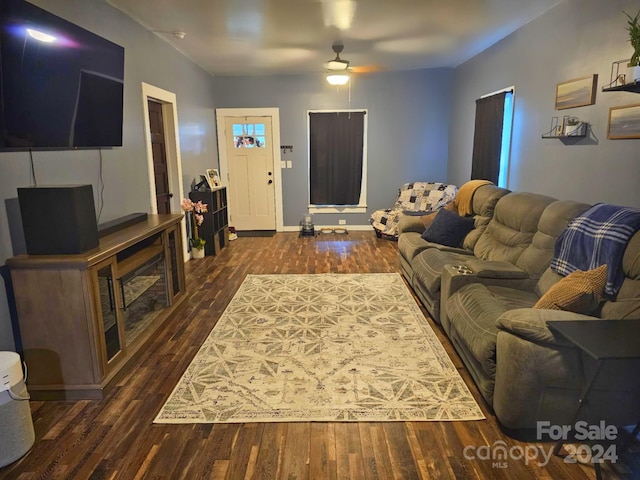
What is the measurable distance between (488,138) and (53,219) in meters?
4.58

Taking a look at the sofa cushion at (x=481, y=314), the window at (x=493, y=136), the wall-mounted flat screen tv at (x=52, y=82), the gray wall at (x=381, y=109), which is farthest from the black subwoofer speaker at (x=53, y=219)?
the gray wall at (x=381, y=109)

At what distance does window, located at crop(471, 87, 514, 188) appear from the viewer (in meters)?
4.60

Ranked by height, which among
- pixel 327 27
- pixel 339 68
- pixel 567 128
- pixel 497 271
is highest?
pixel 327 27

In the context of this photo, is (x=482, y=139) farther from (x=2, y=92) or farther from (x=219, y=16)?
(x=2, y=92)

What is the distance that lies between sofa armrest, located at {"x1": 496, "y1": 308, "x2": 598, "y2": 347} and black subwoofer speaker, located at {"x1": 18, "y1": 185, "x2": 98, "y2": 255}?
226 cm

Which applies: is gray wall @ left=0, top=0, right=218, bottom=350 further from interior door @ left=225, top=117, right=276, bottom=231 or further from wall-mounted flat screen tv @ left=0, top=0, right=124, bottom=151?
interior door @ left=225, top=117, right=276, bottom=231

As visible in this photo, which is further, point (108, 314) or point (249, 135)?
point (249, 135)

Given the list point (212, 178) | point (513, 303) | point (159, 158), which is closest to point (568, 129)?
point (513, 303)

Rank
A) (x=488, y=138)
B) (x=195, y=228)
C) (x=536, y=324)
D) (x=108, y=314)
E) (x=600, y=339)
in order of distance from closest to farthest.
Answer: (x=600, y=339)
(x=536, y=324)
(x=108, y=314)
(x=488, y=138)
(x=195, y=228)

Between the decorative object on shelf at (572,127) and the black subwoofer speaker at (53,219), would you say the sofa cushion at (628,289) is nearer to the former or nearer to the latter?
the decorative object on shelf at (572,127)

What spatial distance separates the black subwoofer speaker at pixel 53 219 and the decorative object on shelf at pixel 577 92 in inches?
138

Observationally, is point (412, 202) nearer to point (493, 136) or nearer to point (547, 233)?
point (493, 136)

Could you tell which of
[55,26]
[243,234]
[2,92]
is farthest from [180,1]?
[243,234]

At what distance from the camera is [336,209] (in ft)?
23.4
